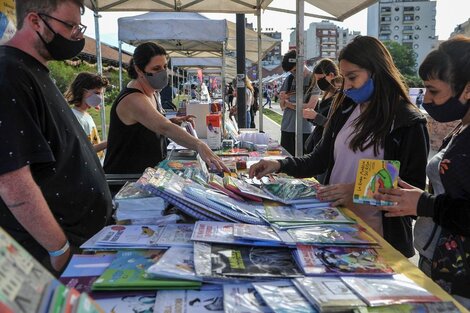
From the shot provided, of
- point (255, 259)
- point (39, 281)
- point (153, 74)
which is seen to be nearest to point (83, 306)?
point (39, 281)

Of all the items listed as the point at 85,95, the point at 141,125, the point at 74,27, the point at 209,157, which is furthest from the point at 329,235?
the point at 85,95

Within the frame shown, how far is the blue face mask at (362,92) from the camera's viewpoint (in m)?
2.02

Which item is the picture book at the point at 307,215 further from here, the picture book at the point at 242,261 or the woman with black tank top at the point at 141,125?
the woman with black tank top at the point at 141,125

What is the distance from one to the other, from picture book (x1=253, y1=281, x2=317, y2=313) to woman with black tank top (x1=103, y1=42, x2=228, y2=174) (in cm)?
131

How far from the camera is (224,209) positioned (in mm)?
1534

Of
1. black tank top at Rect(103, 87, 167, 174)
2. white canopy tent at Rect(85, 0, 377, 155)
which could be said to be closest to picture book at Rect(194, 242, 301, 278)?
black tank top at Rect(103, 87, 167, 174)

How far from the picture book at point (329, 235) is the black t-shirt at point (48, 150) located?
802 millimetres

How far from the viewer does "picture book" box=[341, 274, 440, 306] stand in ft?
3.18

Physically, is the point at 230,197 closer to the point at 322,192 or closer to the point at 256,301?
the point at 322,192

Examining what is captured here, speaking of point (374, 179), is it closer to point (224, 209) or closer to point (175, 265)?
point (224, 209)

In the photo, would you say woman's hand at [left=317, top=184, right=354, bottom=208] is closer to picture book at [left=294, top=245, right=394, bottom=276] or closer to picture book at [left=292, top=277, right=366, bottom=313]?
picture book at [left=294, top=245, right=394, bottom=276]

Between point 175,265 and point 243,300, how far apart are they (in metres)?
0.23

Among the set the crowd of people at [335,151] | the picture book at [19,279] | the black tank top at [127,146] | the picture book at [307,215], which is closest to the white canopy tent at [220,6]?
the black tank top at [127,146]

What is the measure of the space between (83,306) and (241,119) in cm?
873
